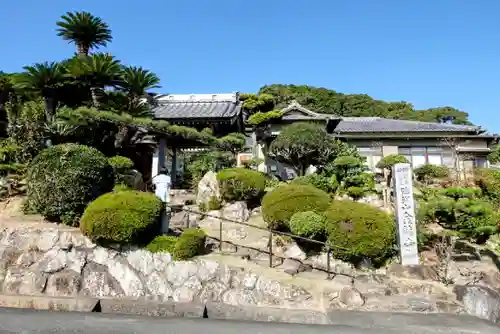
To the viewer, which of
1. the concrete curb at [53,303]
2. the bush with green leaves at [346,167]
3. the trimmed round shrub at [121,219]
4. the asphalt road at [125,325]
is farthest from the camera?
the bush with green leaves at [346,167]

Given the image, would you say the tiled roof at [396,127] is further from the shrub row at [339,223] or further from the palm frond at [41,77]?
the palm frond at [41,77]

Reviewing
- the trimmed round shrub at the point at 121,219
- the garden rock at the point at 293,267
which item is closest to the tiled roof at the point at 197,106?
the trimmed round shrub at the point at 121,219

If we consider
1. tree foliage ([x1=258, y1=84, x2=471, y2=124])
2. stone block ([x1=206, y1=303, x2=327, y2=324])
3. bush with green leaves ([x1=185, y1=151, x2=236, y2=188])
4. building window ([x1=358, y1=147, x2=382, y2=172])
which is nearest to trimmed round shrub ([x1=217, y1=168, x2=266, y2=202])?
bush with green leaves ([x1=185, y1=151, x2=236, y2=188])

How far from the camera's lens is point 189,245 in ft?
27.1

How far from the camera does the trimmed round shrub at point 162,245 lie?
8234 mm

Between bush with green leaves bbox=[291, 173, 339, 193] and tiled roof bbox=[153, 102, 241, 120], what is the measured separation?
4555 millimetres

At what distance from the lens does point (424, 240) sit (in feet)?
32.4

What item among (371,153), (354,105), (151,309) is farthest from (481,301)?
(354,105)

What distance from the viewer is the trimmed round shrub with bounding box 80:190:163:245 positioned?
Answer: 7871 millimetres

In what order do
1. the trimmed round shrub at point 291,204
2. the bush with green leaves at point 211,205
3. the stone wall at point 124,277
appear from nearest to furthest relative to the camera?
the stone wall at point 124,277 → the trimmed round shrub at point 291,204 → the bush with green leaves at point 211,205

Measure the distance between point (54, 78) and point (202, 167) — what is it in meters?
7.24

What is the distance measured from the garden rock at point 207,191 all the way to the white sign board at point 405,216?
6.18 m

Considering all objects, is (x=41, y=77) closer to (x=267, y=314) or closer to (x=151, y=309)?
(x=151, y=309)

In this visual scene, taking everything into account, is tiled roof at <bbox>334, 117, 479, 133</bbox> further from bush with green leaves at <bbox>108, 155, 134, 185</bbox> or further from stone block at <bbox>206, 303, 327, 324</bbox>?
stone block at <bbox>206, 303, 327, 324</bbox>
